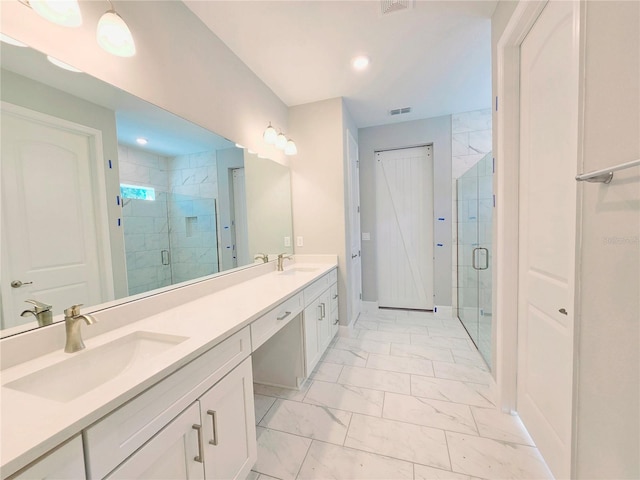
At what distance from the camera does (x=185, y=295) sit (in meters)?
1.52

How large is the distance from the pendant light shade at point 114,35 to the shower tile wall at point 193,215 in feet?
1.84

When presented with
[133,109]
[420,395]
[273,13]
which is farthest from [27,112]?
[420,395]

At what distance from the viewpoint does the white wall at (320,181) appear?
2.78 metres

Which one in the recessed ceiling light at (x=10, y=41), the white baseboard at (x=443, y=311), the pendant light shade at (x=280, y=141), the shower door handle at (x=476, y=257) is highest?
the pendant light shade at (x=280, y=141)

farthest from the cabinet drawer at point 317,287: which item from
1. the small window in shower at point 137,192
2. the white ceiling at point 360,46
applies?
the white ceiling at point 360,46

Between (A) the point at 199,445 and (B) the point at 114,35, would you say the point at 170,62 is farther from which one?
(A) the point at 199,445

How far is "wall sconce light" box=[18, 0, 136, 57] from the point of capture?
0.88 metres

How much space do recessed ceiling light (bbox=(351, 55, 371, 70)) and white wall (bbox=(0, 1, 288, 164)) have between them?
2.92 ft

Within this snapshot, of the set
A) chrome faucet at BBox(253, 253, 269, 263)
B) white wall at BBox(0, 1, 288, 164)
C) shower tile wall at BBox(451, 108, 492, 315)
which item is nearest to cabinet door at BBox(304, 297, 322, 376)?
chrome faucet at BBox(253, 253, 269, 263)

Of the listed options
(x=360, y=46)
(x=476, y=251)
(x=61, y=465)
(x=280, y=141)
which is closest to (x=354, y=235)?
(x=476, y=251)

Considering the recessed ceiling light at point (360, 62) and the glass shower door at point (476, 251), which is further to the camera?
the glass shower door at point (476, 251)

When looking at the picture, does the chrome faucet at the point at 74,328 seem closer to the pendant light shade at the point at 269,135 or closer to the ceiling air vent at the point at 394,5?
the pendant light shade at the point at 269,135

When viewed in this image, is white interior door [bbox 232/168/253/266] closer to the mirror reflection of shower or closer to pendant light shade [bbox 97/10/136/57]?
the mirror reflection of shower

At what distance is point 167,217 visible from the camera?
1512mm
